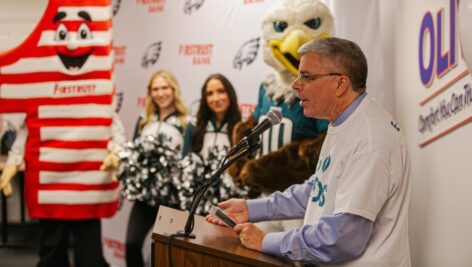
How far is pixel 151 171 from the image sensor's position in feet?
14.0

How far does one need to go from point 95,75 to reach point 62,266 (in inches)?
53.5

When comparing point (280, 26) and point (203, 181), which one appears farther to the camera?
point (203, 181)

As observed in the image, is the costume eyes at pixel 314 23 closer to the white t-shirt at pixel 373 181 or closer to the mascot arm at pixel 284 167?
the mascot arm at pixel 284 167

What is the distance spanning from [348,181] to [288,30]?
1.72 m

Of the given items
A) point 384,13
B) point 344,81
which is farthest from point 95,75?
point 344,81

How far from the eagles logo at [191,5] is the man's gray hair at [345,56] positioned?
332cm

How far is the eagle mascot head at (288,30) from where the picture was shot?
11.4ft

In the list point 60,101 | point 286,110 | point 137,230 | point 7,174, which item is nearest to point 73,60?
point 60,101

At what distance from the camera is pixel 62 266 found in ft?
14.8

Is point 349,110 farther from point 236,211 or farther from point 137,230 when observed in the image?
point 137,230

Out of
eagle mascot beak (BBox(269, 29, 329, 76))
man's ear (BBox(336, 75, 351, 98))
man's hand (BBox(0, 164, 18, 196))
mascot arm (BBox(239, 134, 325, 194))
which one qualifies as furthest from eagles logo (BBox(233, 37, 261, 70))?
man's ear (BBox(336, 75, 351, 98))

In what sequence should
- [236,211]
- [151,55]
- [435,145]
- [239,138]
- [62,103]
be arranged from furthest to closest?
[151,55]
[62,103]
[239,138]
[435,145]
[236,211]

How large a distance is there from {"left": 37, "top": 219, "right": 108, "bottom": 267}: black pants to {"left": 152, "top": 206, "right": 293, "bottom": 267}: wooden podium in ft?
7.53

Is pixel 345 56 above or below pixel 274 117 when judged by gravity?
above
